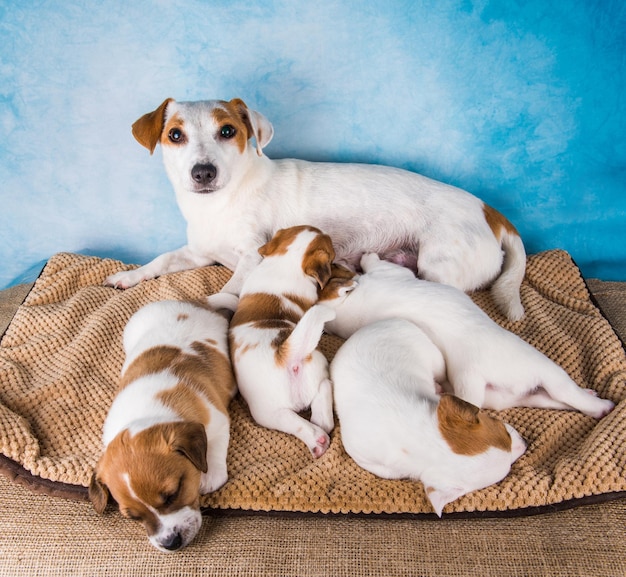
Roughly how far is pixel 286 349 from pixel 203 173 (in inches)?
38.8

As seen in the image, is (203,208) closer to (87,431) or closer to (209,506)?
(87,431)

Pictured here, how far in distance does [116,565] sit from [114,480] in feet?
1.00

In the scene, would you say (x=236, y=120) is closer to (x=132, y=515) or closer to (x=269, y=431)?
(x=269, y=431)

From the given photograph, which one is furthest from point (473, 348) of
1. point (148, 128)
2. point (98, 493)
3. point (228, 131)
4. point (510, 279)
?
point (148, 128)

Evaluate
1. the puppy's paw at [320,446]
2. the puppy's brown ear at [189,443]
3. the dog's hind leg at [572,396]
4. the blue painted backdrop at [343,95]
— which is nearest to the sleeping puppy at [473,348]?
the dog's hind leg at [572,396]

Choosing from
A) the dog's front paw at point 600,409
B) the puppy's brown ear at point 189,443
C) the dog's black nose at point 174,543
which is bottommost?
the dog's black nose at point 174,543

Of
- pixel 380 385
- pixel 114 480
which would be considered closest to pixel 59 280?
pixel 114 480

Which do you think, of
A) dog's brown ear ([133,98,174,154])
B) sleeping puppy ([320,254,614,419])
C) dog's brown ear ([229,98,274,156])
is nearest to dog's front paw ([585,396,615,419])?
sleeping puppy ([320,254,614,419])

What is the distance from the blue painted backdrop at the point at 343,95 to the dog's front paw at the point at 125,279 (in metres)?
0.43

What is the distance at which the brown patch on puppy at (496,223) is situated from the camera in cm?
282

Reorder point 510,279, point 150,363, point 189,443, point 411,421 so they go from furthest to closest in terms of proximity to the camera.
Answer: point 510,279, point 150,363, point 411,421, point 189,443

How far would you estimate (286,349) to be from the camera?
2012 millimetres

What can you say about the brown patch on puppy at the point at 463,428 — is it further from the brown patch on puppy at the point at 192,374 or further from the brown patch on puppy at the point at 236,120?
the brown patch on puppy at the point at 236,120

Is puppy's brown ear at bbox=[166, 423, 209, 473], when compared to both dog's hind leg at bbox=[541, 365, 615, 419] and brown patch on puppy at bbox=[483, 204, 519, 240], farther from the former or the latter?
brown patch on puppy at bbox=[483, 204, 519, 240]
